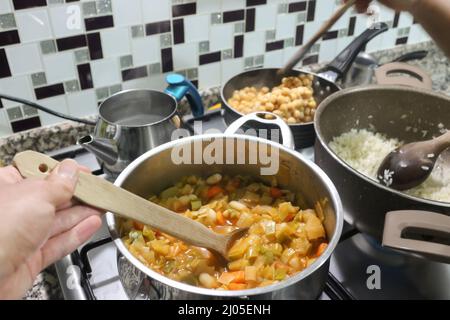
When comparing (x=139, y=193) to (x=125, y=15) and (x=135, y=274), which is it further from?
(x=125, y=15)

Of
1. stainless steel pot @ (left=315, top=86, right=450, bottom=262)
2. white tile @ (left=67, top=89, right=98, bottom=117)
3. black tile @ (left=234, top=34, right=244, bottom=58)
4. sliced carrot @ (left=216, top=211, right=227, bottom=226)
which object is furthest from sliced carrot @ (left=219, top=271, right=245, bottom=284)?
black tile @ (left=234, top=34, right=244, bottom=58)

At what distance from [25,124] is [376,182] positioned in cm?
77

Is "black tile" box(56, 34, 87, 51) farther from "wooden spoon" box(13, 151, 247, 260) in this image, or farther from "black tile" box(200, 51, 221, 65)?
"wooden spoon" box(13, 151, 247, 260)

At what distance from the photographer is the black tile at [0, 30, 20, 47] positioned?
828 millimetres

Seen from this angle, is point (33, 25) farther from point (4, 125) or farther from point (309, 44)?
point (309, 44)

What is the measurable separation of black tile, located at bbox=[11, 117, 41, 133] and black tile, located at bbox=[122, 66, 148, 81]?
226mm

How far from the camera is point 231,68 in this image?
114 centimetres

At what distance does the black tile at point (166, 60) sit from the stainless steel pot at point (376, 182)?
416 millimetres

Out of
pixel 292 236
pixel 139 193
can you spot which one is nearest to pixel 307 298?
pixel 292 236

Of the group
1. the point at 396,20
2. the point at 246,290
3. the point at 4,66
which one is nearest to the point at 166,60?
the point at 4,66

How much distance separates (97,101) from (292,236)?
0.58m

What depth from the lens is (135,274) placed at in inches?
21.4
